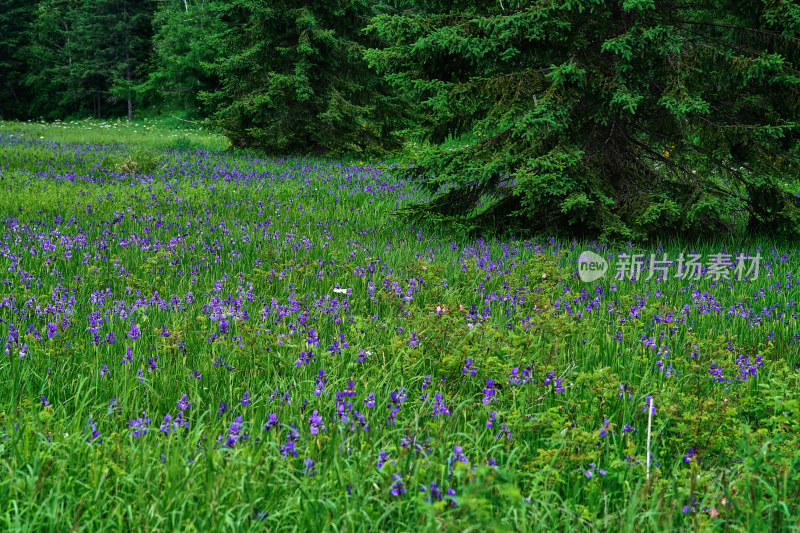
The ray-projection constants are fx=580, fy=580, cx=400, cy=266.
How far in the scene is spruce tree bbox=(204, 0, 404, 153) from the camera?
15984mm

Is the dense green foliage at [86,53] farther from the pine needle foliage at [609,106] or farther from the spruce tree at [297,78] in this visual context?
the pine needle foliage at [609,106]

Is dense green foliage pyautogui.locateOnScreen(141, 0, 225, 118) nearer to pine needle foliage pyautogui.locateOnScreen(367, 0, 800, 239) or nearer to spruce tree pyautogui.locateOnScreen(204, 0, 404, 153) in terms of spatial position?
spruce tree pyautogui.locateOnScreen(204, 0, 404, 153)

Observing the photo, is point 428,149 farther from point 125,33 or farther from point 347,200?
point 125,33

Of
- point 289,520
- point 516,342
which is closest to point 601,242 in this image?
point 516,342

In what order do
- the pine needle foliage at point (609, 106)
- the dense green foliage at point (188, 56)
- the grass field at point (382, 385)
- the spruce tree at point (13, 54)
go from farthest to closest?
the spruce tree at point (13, 54)
the dense green foliage at point (188, 56)
the pine needle foliage at point (609, 106)
the grass field at point (382, 385)

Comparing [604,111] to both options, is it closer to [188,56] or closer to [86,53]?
[188,56]

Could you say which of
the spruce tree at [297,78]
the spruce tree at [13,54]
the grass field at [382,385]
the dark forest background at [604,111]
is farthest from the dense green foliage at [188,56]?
the grass field at [382,385]

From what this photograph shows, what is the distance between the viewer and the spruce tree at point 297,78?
16.0 meters

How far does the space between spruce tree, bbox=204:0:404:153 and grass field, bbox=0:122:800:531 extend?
9.84 meters

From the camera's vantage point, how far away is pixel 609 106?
7.03 meters

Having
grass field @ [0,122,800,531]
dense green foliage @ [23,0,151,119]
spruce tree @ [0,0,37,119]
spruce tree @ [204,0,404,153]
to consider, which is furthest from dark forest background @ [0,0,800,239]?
spruce tree @ [0,0,37,119]

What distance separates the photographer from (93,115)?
1829 inches

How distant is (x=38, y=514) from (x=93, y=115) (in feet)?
170

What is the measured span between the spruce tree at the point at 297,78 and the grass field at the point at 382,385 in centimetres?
984
